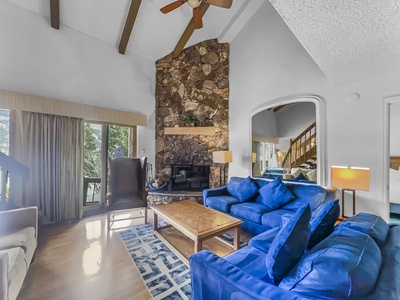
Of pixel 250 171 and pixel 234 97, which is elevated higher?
pixel 234 97

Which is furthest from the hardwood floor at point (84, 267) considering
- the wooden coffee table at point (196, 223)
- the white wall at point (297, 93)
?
the white wall at point (297, 93)

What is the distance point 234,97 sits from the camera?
14.5 ft

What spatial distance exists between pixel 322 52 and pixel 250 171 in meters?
2.57

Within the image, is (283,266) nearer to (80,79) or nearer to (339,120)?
(339,120)

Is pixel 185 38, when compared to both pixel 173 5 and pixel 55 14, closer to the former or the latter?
pixel 173 5

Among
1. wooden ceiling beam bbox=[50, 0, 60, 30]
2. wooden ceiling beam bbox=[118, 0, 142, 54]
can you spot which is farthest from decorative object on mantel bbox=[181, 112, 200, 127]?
wooden ceiling beam bbox=[50, 0, 60, 30]

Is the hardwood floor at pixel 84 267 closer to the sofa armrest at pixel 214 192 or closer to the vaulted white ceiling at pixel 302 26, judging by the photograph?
the sofa armrest at pixel 214 192

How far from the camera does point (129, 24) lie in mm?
3553

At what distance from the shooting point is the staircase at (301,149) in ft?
10.3

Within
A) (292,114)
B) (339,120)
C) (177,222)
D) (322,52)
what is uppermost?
(322,52)

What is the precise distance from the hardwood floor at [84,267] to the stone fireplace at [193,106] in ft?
6.54

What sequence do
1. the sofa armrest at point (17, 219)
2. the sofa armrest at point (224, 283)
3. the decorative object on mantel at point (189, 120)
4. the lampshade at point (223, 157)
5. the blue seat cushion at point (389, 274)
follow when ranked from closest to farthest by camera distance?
the blue seat cushion at point (389, 274), the sofa armrest at point (224, 283), the sofa armrest at point (17, 219), the lampshade at point (223, 157), the decorative object on mantel at point (189, 120)

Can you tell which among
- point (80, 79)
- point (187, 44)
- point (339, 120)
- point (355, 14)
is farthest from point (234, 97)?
point (80, 79)

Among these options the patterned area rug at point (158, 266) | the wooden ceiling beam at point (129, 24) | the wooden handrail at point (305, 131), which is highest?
the wooden ceiling beam at point (129, 24)
